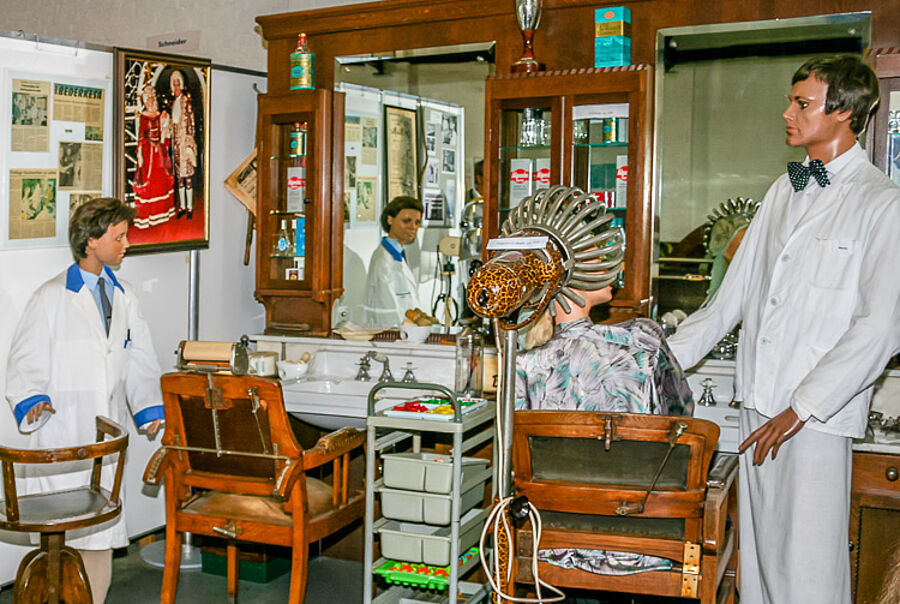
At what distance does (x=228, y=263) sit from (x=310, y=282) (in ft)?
1.75

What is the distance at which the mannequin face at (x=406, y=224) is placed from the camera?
4523 mm

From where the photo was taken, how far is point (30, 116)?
156 inches

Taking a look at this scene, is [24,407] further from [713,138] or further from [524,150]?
[713,138]

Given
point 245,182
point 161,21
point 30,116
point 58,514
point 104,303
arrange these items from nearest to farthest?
1. point 58,514
2. point 104,303
3. point 30,116
4. point 245,182
5. point 161,21

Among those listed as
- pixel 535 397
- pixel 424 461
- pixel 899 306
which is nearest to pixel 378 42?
pixel 424 461

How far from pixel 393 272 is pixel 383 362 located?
0.43 m

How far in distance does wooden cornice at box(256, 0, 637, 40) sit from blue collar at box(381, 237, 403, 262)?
3.26 ft

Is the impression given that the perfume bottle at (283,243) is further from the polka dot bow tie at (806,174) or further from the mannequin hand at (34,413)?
the polka dot bow tie at (806,174)

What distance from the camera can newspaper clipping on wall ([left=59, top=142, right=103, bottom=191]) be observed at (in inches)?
162

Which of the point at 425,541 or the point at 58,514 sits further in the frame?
the point at 425,541

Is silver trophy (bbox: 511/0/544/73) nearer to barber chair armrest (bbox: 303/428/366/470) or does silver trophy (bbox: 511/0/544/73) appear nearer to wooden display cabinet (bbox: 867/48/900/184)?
wooden display cabinet (bbox: 867/48/900/184)

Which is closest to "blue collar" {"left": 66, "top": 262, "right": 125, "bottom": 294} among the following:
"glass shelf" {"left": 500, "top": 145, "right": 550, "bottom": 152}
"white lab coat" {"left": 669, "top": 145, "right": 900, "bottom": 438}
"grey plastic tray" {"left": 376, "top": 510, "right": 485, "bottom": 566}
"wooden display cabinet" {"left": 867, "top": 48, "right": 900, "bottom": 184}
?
"grey plastic tray" {"left": 376, "top": 510, "right": 485, "bottom": 566}

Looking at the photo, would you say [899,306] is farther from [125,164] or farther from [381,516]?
[125,164]

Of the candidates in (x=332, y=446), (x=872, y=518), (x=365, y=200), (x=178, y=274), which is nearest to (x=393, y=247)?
(x=365, y=200)
